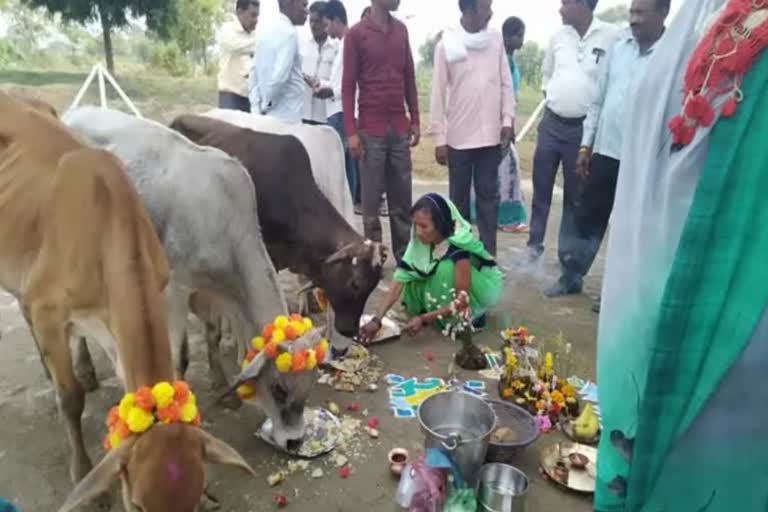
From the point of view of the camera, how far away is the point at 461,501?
2939 millimetres

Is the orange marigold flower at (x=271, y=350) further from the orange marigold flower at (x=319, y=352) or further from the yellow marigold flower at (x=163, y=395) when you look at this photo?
the yellow marigold flower at (x=163, y=395)

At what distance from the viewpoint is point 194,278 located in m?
3.61

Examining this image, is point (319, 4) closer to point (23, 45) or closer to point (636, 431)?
point (636, 431)

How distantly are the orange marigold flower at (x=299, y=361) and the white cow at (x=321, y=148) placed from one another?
75.5 inches

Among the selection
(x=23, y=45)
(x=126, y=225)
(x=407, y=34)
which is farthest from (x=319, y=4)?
(x=23, y=45)

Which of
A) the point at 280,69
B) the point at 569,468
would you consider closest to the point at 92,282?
the point at 569,468

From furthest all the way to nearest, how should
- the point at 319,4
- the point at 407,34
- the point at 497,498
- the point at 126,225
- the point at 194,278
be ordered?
1. the point at 319,4
2. the point at 407,34
3. the point at 194,278
4. the point at 497,498
5. the point at 126,225

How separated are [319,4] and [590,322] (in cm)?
481

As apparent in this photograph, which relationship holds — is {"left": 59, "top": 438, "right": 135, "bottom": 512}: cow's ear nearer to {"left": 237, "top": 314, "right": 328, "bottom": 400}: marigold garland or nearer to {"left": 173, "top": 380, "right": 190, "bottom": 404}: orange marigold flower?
{"left": 173, "top": 380, "right": 190, "bottom": 404}: orange marigold flower

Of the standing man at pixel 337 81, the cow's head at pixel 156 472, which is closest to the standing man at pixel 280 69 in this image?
the standing man at pixel 337 81

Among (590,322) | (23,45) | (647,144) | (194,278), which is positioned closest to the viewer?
(647,144)

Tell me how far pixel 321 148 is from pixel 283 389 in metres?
2.30

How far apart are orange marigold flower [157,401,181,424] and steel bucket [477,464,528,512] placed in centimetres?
147

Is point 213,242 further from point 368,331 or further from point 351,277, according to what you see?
point 368,331
